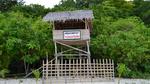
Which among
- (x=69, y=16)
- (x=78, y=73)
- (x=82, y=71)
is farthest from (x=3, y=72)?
(x=69, y=16)

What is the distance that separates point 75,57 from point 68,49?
50 centimetres

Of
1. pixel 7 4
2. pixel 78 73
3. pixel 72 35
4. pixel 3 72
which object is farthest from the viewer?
pixel 7 4

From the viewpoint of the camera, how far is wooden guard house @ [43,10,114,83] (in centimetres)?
1467

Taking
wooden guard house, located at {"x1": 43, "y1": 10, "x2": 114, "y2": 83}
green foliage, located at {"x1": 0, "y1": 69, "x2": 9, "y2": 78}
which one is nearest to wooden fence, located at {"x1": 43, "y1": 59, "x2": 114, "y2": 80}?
wooden guard house, located at {"x1": 43, "y1": 10, "x2": 114, "y2": 83}

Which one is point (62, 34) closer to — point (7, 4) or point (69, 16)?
point (69, 16)

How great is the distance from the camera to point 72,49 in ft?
54.4

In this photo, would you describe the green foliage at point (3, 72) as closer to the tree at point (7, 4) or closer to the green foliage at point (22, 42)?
the green foliage at point (22, 42)

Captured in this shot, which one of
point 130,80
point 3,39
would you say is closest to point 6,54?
point 3,39

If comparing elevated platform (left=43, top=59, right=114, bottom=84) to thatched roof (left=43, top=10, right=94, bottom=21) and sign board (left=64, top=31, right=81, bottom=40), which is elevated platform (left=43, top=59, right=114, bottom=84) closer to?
sign board (left=64, top=31, right=81, bottom=40)

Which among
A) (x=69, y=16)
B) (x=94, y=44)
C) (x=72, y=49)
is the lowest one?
(x=72, y=49)

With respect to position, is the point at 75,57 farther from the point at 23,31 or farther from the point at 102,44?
the point at 23,31

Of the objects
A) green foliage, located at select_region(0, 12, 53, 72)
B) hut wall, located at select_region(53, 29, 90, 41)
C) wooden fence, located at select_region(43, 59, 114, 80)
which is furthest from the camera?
hut wall, located at select_region(53, 29, 90, 41)

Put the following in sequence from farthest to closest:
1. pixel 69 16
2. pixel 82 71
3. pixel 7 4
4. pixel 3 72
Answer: pixel 7 4 < pixel 69 16 < pixel 3 72 < pixel 82 71

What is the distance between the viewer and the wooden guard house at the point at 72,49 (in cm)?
1467
